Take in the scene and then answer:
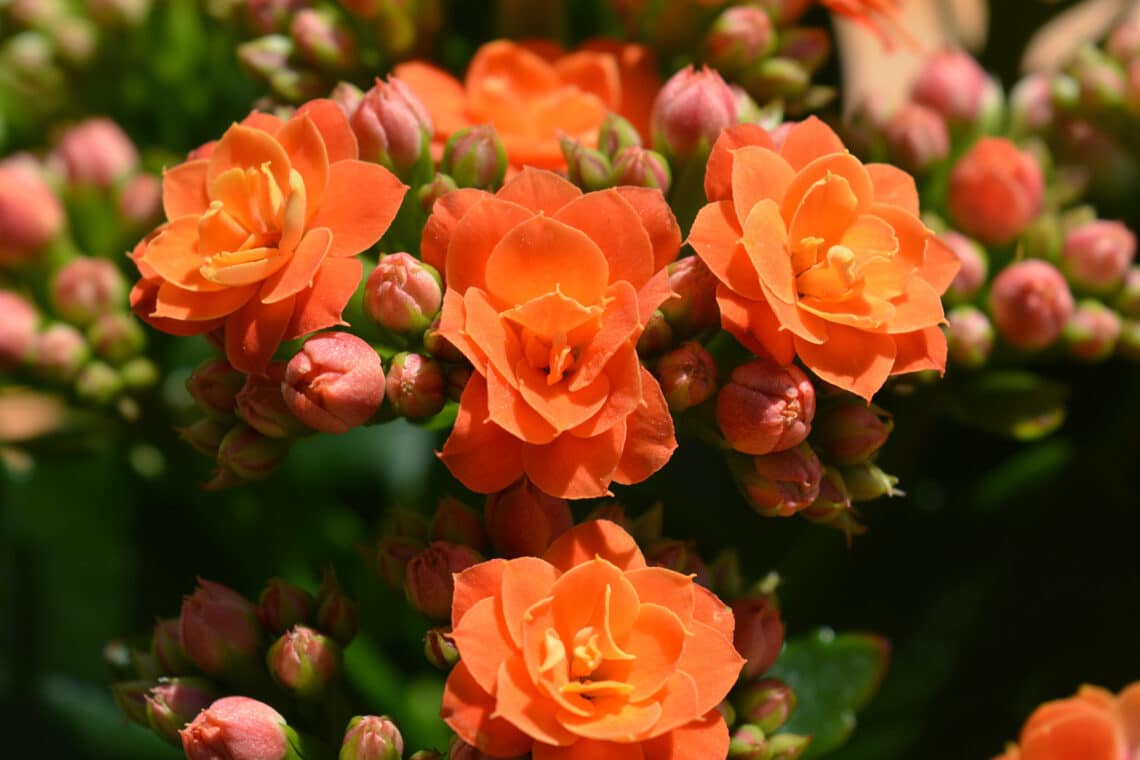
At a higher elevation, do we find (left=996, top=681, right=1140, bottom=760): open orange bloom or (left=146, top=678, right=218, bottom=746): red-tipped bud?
(left=146, top=678, right=218, bottom=746): red-tipped bud

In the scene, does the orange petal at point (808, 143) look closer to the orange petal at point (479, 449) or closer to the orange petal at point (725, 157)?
the orange petal at point (725, 157)

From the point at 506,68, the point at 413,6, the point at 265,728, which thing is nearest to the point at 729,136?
the point at 506,68

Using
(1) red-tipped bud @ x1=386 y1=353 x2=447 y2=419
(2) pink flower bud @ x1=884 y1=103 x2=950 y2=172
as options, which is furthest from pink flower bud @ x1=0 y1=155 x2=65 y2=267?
(2) pink flower bud @ x1=884 y1=103 x2=950 y2=172

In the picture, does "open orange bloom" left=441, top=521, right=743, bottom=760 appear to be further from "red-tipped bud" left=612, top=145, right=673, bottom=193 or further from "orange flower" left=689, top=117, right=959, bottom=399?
"red-tipped bud" left=612, top=145, right=673, bottom=193

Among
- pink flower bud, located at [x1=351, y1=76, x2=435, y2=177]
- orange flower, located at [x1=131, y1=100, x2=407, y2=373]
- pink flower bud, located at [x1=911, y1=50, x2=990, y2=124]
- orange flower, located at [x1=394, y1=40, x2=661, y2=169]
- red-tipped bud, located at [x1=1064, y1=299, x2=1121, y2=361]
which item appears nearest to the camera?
orange flower, located at [x1=131, y1=100, x2=407, y2=373]

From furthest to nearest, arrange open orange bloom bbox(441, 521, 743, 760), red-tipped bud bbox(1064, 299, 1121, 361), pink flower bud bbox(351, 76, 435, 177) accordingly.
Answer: red-tipped bud bbox(1064, 299, 1121, 361) < pink flower bud bbox(351, 76, 435, 177) < open orange bloom bbox(441, 521, 743, 760)

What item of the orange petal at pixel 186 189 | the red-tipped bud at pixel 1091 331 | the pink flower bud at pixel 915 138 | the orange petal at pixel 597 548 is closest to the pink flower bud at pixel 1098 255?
the red-tipped bud at pixel 1091 331

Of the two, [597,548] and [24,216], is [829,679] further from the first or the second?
[24,216]

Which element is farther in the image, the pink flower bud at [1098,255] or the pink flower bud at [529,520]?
the pink flower bud at [1098,255]
